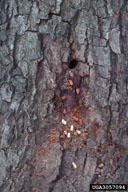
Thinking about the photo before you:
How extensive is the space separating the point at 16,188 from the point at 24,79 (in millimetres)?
930

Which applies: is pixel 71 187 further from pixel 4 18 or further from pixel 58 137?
pixel 4 18

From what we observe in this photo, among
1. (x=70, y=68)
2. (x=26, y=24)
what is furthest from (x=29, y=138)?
(x=26, y=24)

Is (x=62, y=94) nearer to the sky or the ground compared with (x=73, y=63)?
nearer to the ground

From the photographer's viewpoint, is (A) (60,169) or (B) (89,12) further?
(A) (60,169)

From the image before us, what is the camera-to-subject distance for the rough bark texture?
1495 millimetres

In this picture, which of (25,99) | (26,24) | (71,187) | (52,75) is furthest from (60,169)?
(26,24)

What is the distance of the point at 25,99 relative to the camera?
1.55 metres

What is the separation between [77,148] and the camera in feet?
5.38

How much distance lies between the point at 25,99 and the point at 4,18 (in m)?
0.66

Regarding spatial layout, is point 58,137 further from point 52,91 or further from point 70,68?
point 70,68

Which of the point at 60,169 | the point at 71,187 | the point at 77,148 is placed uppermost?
the point at 77,148

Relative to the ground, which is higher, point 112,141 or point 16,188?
point 112,141

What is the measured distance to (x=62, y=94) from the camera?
1577mm

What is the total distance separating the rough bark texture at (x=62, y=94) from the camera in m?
1.50
